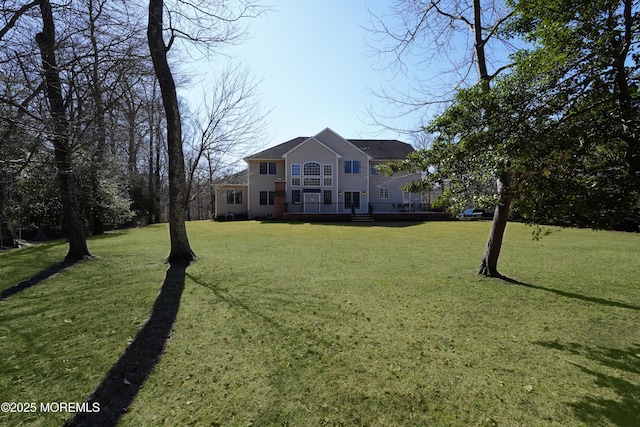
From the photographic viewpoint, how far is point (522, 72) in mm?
3674

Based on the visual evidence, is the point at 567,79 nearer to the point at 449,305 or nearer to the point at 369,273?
the point at 449,305

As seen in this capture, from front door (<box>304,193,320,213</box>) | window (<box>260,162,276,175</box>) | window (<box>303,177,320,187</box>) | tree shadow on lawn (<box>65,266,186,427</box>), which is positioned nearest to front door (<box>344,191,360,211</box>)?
front door (<box>304,193,320,213</box>)

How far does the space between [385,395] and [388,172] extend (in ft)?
14.4

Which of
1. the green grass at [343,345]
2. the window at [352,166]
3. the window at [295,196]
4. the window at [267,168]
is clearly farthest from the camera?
the window at [352,166]

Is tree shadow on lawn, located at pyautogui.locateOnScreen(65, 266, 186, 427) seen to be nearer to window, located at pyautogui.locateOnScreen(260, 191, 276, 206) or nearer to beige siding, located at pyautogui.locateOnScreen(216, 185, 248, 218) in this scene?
window, located at pyautogui.locateOnScreen(260, 191, 276, 206)

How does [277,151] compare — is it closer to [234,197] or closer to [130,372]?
[234,197]

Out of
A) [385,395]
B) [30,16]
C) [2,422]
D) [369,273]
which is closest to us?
[2,422]

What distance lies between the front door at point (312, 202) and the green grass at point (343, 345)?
812 inches

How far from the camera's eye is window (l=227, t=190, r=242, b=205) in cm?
3100

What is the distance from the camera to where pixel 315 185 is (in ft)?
96.2

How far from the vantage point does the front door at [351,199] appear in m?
30.5

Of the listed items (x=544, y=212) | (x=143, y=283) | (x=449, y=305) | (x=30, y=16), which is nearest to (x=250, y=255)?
(x=143, y=283)

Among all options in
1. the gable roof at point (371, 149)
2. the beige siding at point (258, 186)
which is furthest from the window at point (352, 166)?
the beige siding at point (258, 186)

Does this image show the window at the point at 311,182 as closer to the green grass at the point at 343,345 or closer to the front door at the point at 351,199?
the front door at the point at 351,199
